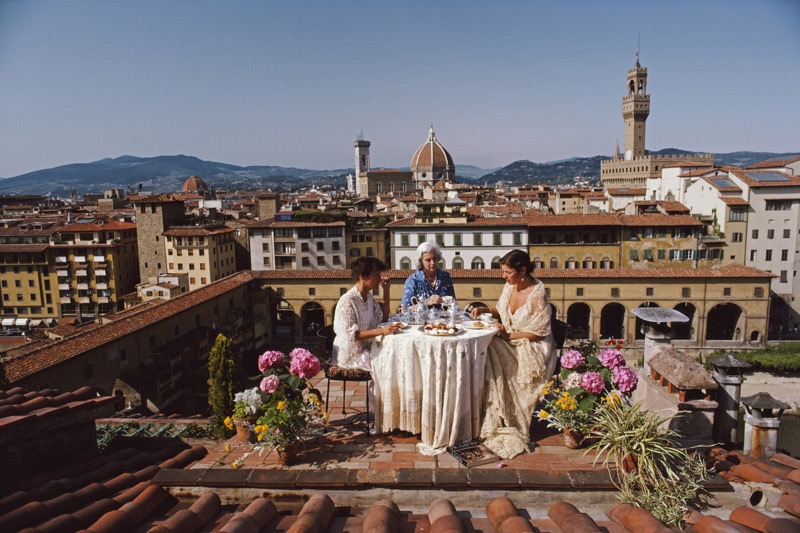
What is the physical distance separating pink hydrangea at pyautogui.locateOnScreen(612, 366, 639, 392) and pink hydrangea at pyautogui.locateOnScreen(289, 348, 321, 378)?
3261mm

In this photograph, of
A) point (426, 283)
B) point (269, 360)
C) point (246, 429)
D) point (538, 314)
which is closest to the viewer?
point (246, 429)

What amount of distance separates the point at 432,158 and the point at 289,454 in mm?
127094

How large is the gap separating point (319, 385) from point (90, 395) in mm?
3703

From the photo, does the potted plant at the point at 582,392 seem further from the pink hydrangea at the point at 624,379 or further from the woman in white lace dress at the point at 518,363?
the woman in white lace dress at the point at 518,363

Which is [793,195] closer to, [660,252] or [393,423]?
[660,252]

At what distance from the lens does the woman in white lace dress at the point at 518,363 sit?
574 cm

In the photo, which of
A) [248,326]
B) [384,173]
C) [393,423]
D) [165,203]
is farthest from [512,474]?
[384,173]

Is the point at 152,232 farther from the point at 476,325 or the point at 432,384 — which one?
the point at 432,384

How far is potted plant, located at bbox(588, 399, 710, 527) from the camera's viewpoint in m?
4.12

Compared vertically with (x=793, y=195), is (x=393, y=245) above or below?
below

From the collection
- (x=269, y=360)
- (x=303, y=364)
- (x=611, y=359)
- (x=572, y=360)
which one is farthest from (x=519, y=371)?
(x=269, y=360)

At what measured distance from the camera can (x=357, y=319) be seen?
611 centimetres

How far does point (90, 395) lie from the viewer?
5902 mm

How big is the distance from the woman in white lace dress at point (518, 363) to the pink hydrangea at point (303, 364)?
1.97m
